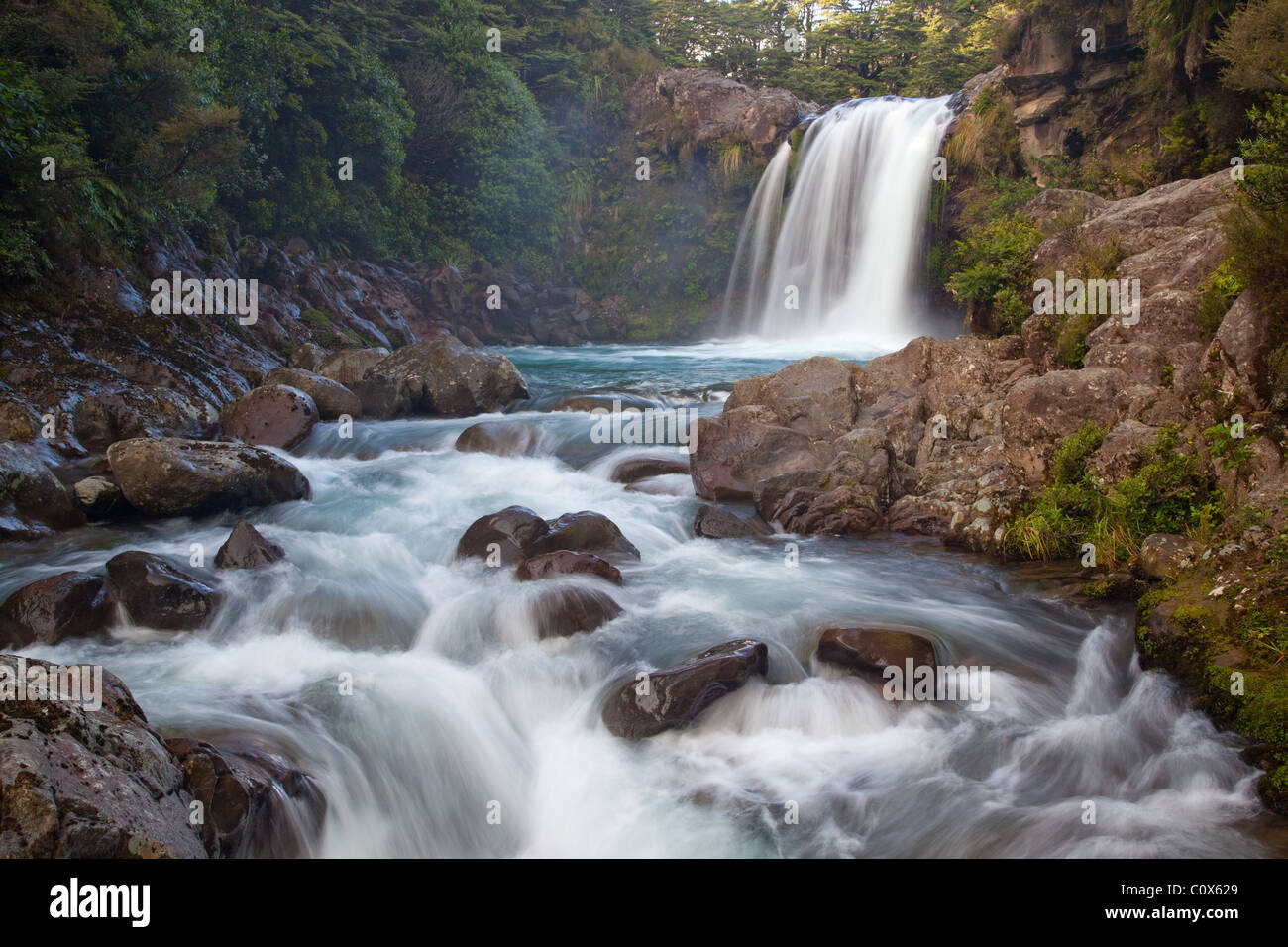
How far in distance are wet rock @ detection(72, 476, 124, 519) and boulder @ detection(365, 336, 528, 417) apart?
616 cm

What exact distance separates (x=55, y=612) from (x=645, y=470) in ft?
24.3

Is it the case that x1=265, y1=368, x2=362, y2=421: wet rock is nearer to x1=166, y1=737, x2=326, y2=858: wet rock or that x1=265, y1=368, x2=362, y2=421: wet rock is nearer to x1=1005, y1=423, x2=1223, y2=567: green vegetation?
x1=166, y1=737, x2=326, y2=858: wet rock

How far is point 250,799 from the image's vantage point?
4.80m

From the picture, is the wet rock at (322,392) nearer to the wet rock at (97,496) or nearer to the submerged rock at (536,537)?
the wet rock at (97,496)

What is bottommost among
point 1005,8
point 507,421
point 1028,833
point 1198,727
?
point 1028,833

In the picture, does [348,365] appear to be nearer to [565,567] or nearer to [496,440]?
[496,440]

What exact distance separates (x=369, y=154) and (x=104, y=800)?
2521 centimetres

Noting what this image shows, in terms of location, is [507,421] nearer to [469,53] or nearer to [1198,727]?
[1198,727]

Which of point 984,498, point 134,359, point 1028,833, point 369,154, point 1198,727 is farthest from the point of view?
point 369,154

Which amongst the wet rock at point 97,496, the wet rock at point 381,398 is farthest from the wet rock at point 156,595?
the wet rock at point 381,398

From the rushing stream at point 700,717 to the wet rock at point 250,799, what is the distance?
0.25 m

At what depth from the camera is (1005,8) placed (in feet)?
74.7

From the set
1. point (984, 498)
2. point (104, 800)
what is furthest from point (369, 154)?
point (104, 800)

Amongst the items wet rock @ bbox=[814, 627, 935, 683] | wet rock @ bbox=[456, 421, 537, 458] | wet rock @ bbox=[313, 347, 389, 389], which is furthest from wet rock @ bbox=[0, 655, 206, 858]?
wet rock @ bbox=[313, 347, 389, 389]
